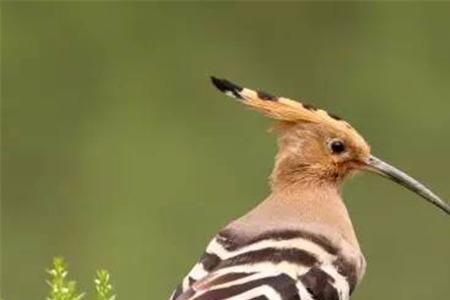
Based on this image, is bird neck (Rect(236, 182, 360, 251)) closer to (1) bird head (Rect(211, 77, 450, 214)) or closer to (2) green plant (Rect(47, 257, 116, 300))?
(1) bird head (Rect(211, 77, 450, 214))

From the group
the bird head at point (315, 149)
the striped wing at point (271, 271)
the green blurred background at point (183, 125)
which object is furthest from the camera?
the green blurred background at point (183, 125)

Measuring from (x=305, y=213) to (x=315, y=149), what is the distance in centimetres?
17

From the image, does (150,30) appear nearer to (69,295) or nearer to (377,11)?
(377,11)

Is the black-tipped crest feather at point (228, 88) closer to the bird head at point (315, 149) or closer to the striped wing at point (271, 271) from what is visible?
the bird head at point (315, 149)

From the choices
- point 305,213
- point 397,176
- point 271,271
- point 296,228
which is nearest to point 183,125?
point 397,176

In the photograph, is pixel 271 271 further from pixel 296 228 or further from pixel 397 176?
pixel 397 176

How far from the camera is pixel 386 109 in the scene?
30.6 ft

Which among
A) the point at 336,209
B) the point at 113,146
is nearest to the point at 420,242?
the point at 113,146

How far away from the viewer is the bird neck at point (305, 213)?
443 cm

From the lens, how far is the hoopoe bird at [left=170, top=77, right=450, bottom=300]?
4.19 m

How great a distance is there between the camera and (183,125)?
927 centimetres

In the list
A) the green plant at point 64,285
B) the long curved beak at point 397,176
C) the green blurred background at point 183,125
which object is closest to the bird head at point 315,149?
the long curved beak at point 397,176

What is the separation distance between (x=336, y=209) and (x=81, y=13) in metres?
5.54

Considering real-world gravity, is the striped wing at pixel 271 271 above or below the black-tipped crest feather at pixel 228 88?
below
